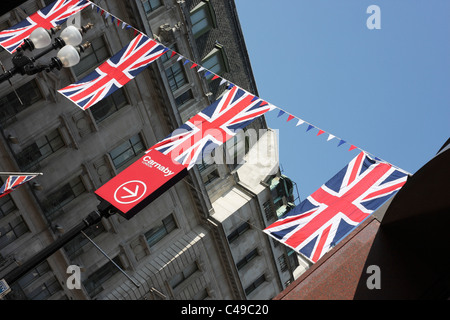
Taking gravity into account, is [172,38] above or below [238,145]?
above

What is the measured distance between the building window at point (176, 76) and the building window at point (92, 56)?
5.12m

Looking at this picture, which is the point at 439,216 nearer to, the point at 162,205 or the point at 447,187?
the point at 447,187

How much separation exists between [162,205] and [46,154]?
26.9 ft

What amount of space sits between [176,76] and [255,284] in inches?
620

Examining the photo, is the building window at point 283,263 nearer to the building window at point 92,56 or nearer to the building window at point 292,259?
the building window at point 292,259

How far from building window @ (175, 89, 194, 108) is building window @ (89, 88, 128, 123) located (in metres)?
4.34

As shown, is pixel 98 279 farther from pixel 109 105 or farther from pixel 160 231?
pixel 109 105

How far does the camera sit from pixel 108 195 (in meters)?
20.2

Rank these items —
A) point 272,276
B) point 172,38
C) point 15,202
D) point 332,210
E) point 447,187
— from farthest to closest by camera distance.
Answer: point 272,276
point 172,38
point 15,202
point 332,210
point 447,187

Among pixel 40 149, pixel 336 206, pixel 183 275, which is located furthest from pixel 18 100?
pixel 336 206

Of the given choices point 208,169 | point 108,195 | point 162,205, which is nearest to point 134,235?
point 162,205

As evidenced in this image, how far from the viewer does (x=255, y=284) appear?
4347 cm

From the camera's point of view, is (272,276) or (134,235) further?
(272,276)

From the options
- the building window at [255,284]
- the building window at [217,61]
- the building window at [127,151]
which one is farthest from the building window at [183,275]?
the building window at [217,61]
